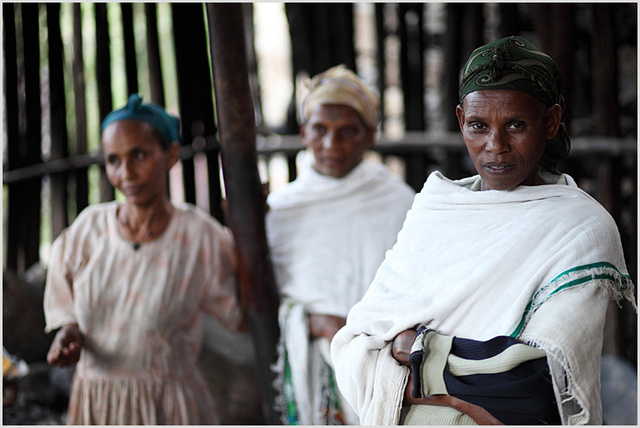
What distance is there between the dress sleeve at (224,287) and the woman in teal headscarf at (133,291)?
0.10 meters

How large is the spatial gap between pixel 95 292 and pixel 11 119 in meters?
2.42

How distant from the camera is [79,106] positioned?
5.32m

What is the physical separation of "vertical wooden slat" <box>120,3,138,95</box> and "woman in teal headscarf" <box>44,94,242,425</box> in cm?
220

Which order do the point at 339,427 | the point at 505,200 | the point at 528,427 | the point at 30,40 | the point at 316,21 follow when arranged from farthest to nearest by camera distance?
the point at 316,21
the point at 30,40
the point at 339,427
the point at 505,200
the point at 528,427

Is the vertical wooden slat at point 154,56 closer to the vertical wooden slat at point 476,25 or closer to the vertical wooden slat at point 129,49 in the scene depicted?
the vertical wooden slat at point 129,49

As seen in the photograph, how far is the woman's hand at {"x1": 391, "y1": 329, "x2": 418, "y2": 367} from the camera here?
1888 mm

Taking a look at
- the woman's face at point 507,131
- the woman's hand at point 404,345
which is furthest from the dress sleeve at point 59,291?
the woman's face at point 507,131

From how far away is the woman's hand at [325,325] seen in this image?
2.95 m

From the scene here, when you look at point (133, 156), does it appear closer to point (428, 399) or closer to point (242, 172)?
point (242, 172)

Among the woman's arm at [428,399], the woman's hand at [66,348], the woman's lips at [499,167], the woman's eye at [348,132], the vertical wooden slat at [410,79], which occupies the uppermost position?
the vertical wooden slat at [410,79]

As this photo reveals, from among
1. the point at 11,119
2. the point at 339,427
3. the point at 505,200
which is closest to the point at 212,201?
the point at 11,119

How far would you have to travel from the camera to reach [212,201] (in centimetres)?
538

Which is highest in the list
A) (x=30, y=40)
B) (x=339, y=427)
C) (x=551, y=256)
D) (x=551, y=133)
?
(x=30, y=40)

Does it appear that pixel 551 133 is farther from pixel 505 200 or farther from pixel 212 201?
pixel 212 201
